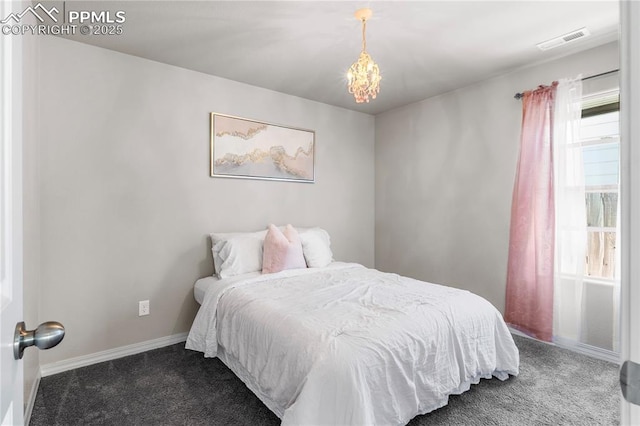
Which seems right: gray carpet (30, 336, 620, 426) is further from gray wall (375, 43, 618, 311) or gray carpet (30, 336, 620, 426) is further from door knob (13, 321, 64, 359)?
door knob (13, 321, 64, 359)

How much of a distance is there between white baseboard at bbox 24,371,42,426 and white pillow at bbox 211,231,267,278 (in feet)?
4.50

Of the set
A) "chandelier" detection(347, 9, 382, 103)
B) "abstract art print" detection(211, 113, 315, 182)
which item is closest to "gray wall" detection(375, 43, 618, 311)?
"abstract art print" detection(211, 113, 315, 182)

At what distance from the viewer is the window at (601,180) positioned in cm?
262

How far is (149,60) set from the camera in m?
2.87

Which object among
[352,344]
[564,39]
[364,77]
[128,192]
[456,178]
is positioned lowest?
[352,344]

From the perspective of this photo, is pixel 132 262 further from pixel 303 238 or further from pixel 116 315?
pixel 303 238

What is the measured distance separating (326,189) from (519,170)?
6.85 feet

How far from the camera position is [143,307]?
2.84m

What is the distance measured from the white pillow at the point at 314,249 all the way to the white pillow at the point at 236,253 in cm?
45

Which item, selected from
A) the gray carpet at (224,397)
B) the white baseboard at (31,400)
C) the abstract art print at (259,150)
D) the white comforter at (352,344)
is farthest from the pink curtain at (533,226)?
the white baseboard at (31,400)

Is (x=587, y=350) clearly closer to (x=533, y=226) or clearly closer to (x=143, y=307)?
(x=533, y=226)

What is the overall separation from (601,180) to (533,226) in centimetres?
61

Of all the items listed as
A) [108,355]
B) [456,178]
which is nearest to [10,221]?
[108,355]

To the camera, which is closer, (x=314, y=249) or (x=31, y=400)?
(x=31, y=400)
